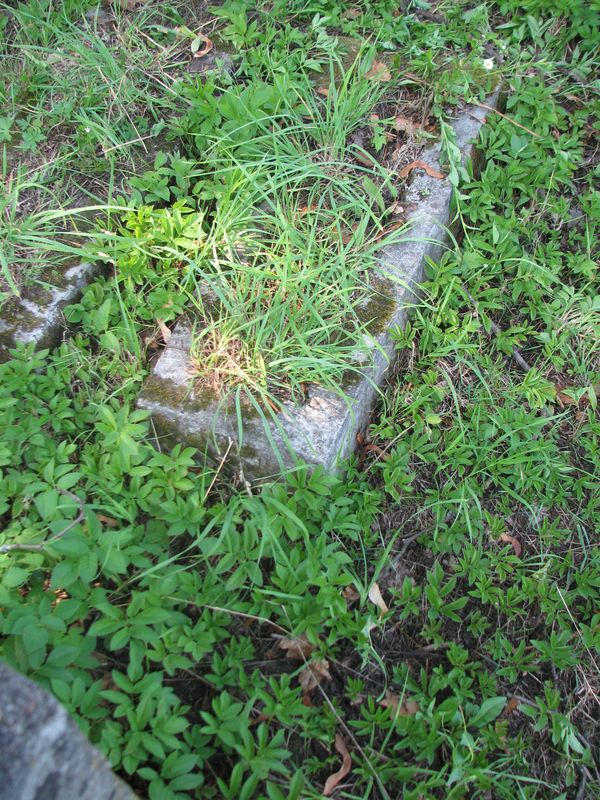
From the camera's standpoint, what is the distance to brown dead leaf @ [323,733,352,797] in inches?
67.4

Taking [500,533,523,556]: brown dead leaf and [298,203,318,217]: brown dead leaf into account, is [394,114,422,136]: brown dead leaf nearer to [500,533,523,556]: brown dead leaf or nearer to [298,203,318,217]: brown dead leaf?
[298,203,318,217]: brown dead leaf

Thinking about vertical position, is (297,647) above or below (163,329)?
below

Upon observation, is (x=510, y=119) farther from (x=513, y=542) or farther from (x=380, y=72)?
(x=513, y=542)

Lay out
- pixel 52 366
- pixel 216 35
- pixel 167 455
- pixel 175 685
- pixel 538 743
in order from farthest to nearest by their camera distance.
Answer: pixel 216 35
pixel 52 366
pixel 167 455
pixel 538 743
pixel 175 685

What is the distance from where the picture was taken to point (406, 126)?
2830 millimetres

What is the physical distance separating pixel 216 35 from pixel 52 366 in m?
1.89

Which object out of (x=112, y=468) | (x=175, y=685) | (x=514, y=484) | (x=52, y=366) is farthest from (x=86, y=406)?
(x=514, y=484)

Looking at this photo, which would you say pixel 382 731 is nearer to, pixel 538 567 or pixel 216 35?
pixel 538 567

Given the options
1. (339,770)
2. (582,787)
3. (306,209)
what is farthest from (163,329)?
(582,787)

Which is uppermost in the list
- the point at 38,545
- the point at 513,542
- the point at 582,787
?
the point at 38,545

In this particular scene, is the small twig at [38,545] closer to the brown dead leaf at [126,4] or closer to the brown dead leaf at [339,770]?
the brown dead leaf at [339,770]

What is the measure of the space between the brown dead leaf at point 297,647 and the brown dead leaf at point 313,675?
0.03 meters

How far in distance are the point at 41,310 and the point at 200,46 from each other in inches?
63.3

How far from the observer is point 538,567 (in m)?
2.23
